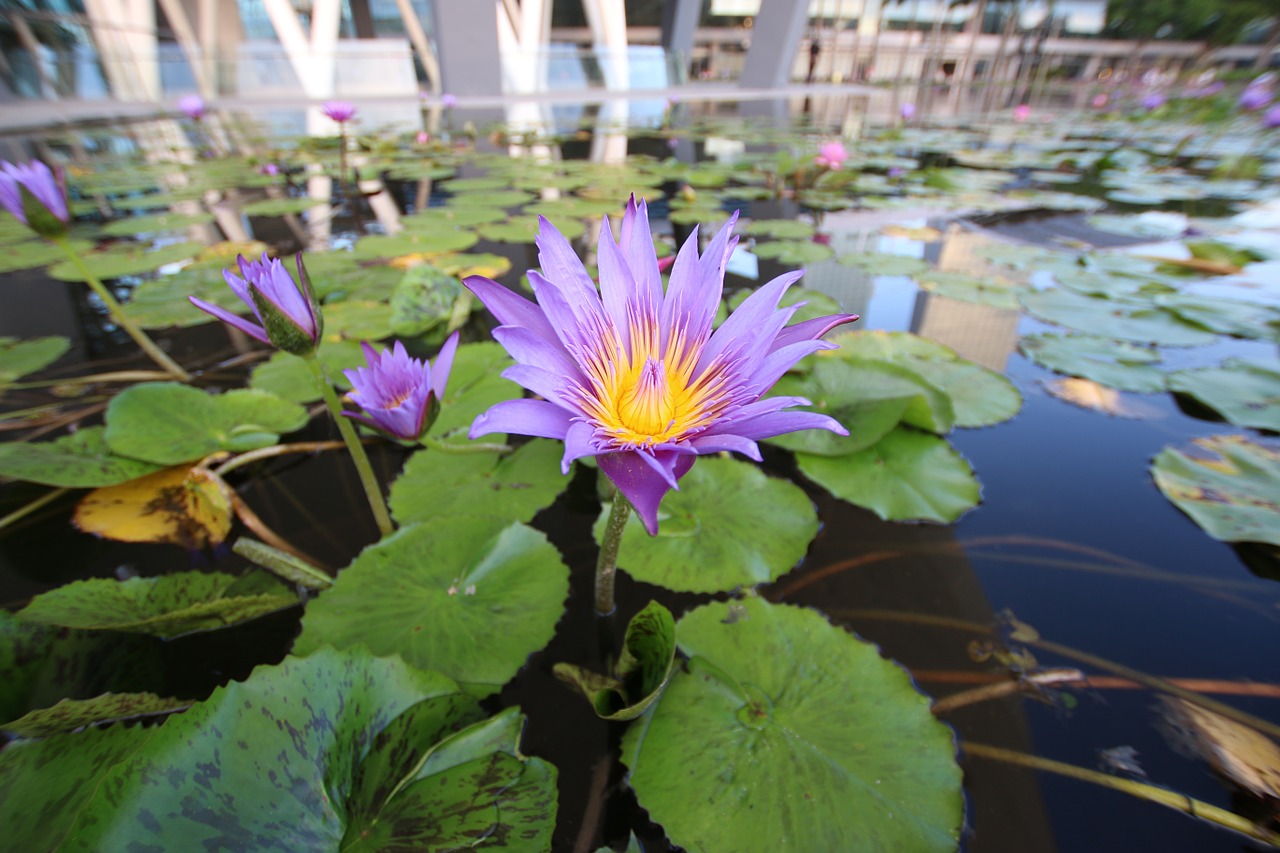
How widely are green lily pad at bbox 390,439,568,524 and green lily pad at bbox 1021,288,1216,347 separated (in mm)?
1641

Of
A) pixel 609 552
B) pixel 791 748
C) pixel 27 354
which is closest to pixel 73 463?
pixel 27 354

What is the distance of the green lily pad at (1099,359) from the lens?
132 centimetres

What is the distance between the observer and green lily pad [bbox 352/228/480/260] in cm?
197

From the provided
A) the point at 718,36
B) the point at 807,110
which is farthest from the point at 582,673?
the point at 718,36

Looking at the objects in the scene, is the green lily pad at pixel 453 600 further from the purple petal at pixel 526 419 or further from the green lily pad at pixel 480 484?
the purple petal at pixel 526 419

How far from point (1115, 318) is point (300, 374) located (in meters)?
2.31

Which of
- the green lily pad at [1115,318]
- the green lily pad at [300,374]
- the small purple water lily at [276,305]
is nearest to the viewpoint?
the small purple water lily at [276,305]

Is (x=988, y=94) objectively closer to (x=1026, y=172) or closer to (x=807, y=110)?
(x=807, y=110)

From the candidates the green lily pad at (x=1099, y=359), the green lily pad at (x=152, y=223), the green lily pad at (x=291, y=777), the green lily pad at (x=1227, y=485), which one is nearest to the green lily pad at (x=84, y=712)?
the green lily pad at (x=291, y=777)

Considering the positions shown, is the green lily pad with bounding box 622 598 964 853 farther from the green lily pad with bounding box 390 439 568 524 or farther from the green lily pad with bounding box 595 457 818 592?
the green lily pad with bounding box 390 439 568 524

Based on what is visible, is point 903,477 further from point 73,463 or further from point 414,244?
point 414,244

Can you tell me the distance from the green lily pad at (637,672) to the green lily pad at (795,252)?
5.86 feet

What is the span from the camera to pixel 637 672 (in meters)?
0.59

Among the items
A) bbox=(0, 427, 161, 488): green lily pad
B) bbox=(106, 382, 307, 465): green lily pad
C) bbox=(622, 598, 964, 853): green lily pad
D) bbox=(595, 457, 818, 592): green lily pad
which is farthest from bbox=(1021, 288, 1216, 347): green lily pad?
bbox=(0, 427, 161, 488): green lily pad
